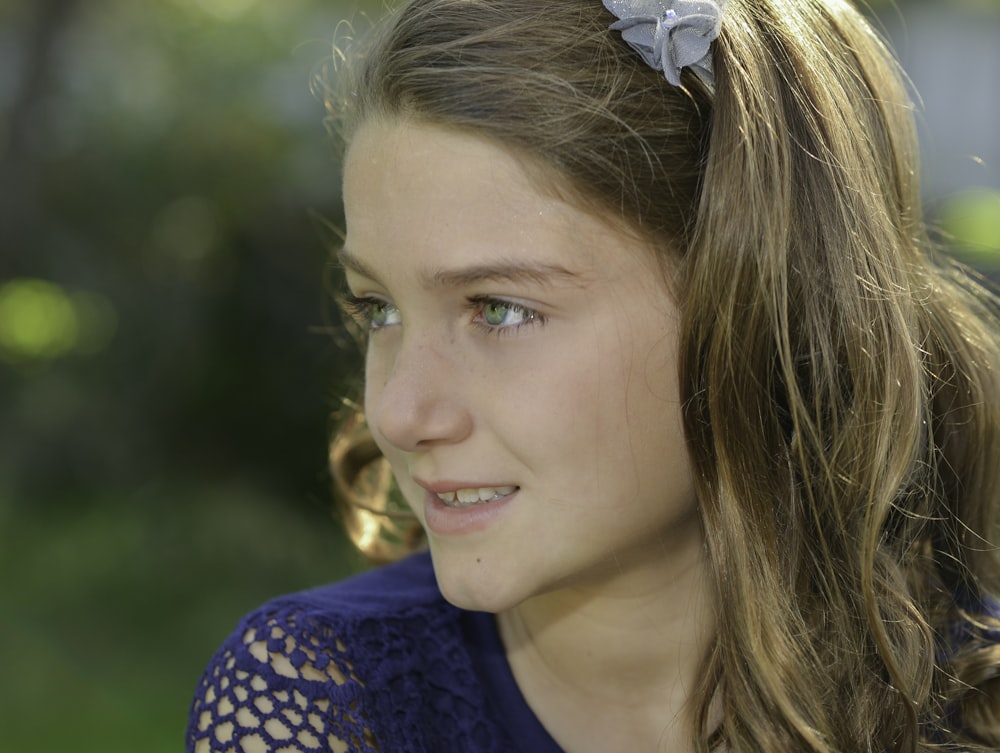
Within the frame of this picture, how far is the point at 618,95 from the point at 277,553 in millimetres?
3095

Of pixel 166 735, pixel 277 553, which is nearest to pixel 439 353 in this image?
pixel 166 735

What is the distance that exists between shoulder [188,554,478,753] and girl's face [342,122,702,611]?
248 millimetres

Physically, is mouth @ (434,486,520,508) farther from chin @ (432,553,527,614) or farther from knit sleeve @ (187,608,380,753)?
knit sleeve @ (187,608,380,753)

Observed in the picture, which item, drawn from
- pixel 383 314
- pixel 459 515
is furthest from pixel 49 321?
pixel 459 515

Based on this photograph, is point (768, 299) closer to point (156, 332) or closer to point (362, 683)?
point (362, 683)

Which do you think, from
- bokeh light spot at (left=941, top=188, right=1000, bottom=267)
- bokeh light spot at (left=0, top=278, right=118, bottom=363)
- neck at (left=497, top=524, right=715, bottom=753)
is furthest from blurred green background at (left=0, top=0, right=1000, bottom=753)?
neck at (left=497, top=524, right=715, bottom=753)

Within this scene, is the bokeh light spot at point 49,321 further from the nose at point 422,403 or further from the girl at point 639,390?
the nose at point 422,403

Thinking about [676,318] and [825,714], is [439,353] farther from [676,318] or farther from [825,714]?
[825,714]

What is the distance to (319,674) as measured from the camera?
187 centimetres

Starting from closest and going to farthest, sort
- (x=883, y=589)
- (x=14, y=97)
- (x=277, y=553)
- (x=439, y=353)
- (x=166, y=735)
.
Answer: (x=439, y=353), (x=883, y=589), (x=166, y=735), (x=277, y=553), (x=14, y=97)

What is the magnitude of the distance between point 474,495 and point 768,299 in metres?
0.53

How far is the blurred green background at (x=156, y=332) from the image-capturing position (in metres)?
4.43

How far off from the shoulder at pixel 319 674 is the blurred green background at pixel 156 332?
2.39 meters

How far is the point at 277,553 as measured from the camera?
4.48m
